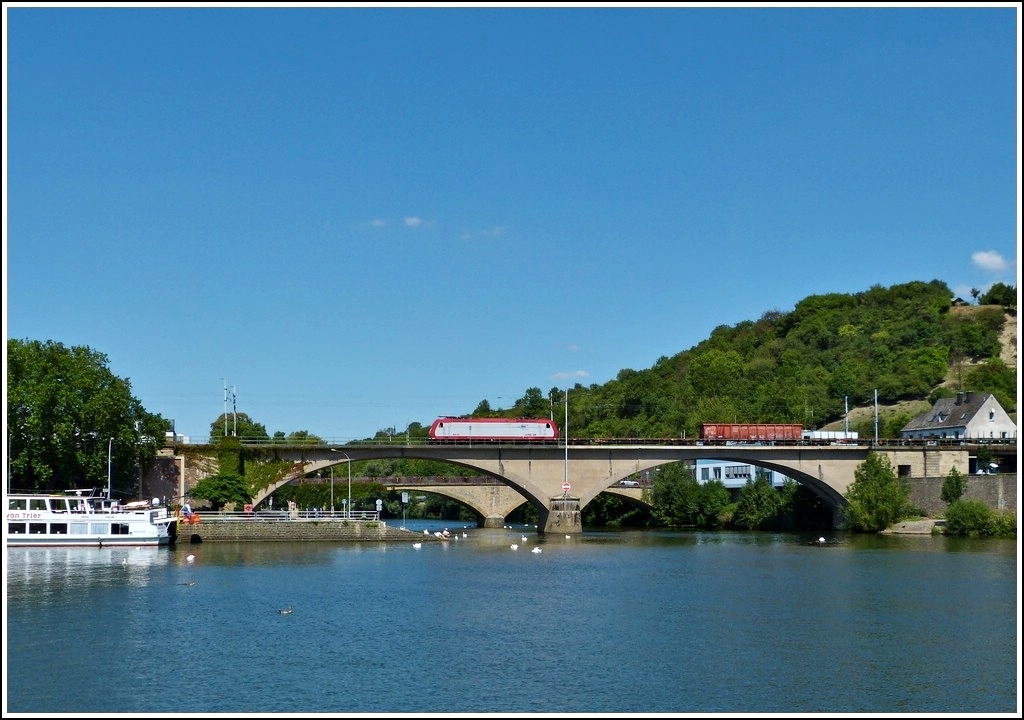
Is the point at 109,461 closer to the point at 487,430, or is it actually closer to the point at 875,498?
the point at 487,430

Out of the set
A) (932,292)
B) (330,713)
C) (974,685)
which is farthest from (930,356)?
(330,713)

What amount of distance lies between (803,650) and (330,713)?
652 inches

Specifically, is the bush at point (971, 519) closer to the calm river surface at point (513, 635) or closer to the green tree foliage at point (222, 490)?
the calm river surface at point (513, 635)

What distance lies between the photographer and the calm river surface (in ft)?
102

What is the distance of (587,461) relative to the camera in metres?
97.4

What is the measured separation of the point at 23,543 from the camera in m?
74.9

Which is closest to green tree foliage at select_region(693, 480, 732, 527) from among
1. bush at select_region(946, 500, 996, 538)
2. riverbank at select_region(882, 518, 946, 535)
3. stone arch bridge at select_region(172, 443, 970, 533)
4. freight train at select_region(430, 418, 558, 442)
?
stone arch bridge at select_region(172, 443, 970, 533)

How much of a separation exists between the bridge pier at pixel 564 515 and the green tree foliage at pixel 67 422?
33701 mm

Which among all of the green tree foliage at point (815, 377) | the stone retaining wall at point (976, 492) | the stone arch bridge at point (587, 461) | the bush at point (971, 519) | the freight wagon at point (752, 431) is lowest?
the bush at point (971, 519)

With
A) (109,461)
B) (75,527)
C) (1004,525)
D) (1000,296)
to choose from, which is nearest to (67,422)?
(109,461)

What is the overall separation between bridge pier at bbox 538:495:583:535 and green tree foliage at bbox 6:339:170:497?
33701mm

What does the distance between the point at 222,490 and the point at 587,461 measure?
30243 mm

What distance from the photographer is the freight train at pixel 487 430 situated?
97625mm

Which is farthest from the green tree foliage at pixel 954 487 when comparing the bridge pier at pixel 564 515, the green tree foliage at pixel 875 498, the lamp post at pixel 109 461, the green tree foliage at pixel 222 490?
the lamp post at pixel 109 461
